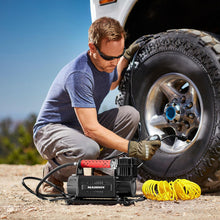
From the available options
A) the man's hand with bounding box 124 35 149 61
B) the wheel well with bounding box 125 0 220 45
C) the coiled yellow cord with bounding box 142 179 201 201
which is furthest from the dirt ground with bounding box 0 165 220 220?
the wheel well with bounding box 125 0 220 45

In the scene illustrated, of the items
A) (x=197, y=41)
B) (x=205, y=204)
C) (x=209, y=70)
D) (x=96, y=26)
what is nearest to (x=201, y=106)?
(x=209, y=70)

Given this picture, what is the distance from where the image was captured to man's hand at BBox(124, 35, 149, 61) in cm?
279

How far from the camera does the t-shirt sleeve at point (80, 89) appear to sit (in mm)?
2295

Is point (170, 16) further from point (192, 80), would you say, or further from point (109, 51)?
point (109, 51)

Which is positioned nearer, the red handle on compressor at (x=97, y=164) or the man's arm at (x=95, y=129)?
the red handle on compressor at (x=97, y=164)

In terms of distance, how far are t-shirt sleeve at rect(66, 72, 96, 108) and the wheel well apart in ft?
2.55

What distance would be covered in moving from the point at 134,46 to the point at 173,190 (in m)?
1.23

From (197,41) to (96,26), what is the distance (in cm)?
71

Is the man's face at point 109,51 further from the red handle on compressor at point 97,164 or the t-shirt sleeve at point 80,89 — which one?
the red handle on compressor at point 97,164

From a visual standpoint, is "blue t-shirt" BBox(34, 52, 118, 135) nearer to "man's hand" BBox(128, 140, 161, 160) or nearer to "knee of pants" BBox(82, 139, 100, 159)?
"knee of pants" BBox(82, 139, 100, 159)

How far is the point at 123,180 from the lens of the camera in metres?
2.01

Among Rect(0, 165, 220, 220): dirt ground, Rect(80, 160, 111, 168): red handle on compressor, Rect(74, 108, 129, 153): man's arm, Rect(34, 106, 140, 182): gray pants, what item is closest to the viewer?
Rect(0, 165, 220, 220): dirt ground

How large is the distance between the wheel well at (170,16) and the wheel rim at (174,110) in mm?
576

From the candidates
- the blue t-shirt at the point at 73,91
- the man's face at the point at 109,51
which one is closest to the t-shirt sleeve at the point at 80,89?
the blue t-shirt at the point at 73,91
